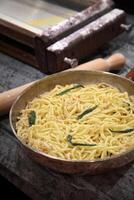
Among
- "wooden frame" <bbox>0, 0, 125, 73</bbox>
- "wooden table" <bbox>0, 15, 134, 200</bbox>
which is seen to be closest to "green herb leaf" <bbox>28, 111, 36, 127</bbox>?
"wooden table" <bbox>0, 15, 134, 200</bbox>

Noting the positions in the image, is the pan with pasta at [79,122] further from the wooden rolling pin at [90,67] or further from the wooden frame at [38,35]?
the wooden frame at [38,35]

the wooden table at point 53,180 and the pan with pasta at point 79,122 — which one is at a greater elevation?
the pan with pasta at point 79,122

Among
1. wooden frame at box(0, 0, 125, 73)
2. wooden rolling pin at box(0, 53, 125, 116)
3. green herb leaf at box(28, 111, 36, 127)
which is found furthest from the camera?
wooden frame at box(0, 0, 125, 73)

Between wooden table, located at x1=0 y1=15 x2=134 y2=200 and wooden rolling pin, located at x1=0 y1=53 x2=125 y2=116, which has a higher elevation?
wooden rolling pin, located at x1=0 y1=53 x2=125 y2=116

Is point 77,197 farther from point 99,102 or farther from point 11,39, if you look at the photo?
point 11,39

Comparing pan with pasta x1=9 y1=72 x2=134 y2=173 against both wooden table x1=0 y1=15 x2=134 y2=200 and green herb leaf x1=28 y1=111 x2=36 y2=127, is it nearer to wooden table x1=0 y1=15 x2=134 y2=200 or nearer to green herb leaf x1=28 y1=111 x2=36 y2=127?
green herb leaf x1=28 y1=111 x2=36 y2=127

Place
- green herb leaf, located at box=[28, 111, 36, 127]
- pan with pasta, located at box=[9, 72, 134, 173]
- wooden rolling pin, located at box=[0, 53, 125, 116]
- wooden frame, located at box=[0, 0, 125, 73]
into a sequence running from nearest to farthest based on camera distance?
1. pan with pasta, located at box=[9, 72, 134, 173]
2. green herb leaf, located at box=[28, 111, 36, 127]
3. wooden rolling pin, located at box=[0, 53, 125, 116]
4. wooden frame, located at box=[0, 0, 125, 73]

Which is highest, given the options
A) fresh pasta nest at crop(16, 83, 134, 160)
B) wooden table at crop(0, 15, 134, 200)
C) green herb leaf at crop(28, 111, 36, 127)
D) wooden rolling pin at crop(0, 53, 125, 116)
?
fresh pasta nest at crop(16, 83, 134, 160)

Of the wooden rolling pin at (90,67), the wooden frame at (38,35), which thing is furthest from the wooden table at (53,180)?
the wooden frame at (38,35)
